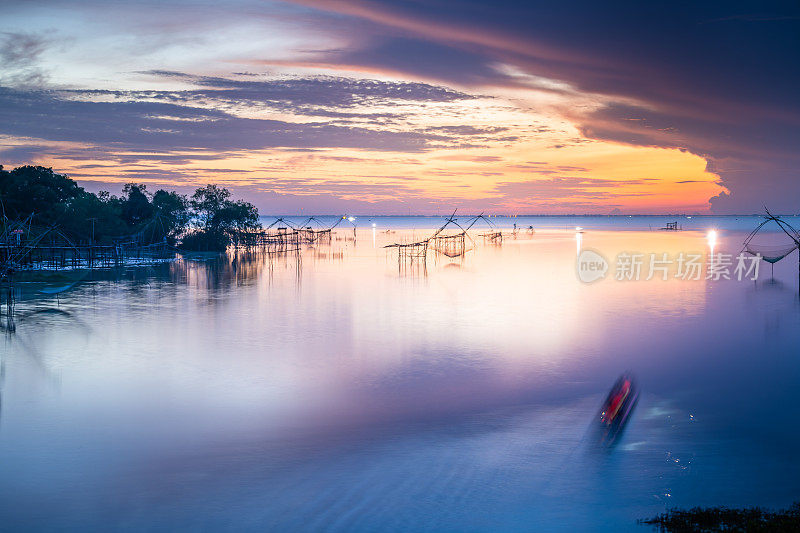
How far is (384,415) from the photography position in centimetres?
1109

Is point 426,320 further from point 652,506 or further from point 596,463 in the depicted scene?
point 652,506

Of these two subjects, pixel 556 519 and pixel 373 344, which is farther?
pixel 373 344

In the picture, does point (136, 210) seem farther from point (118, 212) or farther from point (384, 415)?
point (384, 415)

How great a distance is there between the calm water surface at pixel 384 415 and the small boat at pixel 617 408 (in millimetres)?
250

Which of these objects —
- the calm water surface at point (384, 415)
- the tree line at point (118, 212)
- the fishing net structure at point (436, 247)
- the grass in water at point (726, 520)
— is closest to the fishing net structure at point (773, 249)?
the calm water surface at point (384, 415)

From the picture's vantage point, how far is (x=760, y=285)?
30.8 m

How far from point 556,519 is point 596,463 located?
174 centimetres

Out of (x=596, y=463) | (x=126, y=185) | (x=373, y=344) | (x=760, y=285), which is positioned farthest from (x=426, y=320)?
(x=126, y=185)

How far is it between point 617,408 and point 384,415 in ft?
15.1

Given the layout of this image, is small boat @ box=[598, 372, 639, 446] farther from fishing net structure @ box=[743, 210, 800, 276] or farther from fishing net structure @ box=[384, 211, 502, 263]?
fishing net structure @ box=[384, 211, 502, 263]

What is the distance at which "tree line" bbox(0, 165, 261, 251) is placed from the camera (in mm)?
40875

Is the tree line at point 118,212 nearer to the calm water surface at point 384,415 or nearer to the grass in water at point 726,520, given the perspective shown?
the calm water surface at point 384,415

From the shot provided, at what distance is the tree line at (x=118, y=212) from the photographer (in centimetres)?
4088

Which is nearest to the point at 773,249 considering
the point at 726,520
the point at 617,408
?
the point at 617,408
